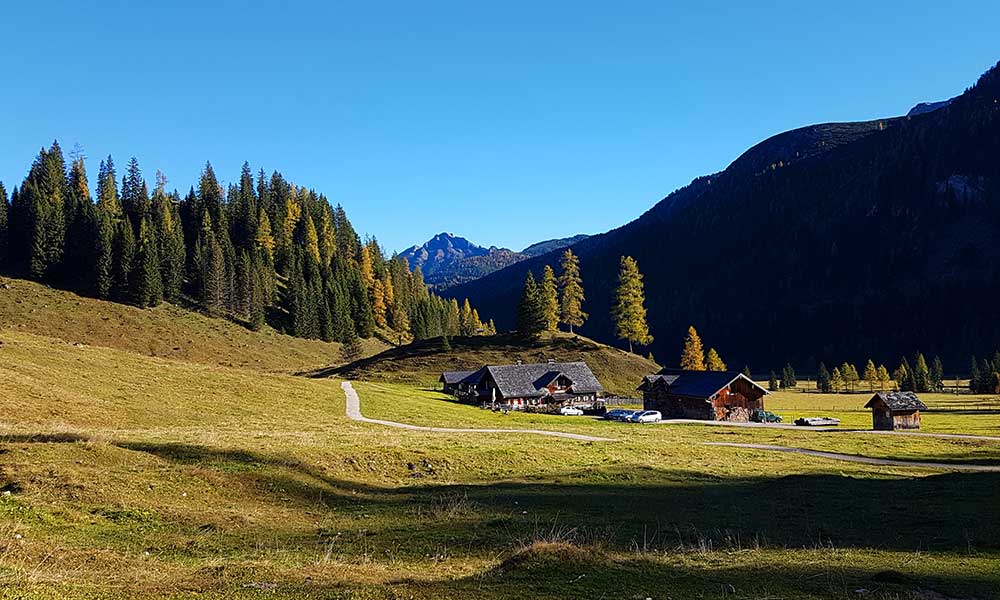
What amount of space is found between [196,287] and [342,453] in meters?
122

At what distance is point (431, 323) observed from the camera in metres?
170

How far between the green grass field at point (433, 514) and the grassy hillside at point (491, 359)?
211 feet

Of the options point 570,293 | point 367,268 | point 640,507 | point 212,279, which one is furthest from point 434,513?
point 367,268

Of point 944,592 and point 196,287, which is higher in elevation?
point 196,287

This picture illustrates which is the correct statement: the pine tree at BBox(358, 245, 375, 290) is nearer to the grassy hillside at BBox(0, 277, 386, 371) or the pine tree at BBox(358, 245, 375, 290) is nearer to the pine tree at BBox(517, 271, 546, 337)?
the grassy hillside at BBox(0, 277, 386, 371)

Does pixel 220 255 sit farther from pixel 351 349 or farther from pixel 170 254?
pixel 351 349

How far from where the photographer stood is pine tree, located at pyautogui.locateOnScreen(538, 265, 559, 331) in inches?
4855

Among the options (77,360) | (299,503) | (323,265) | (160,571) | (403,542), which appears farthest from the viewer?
(323,265)

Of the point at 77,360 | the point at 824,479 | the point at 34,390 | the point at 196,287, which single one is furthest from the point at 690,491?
the point at 196,287

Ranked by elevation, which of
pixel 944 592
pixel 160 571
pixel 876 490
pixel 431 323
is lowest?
pixel 876 490

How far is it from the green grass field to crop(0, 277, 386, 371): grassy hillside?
203 feet

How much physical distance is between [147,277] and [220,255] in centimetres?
1801

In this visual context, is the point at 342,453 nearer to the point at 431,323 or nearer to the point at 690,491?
the point at 690,491

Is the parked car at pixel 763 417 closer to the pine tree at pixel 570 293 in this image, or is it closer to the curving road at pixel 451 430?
the curving road at pixel 451 430
